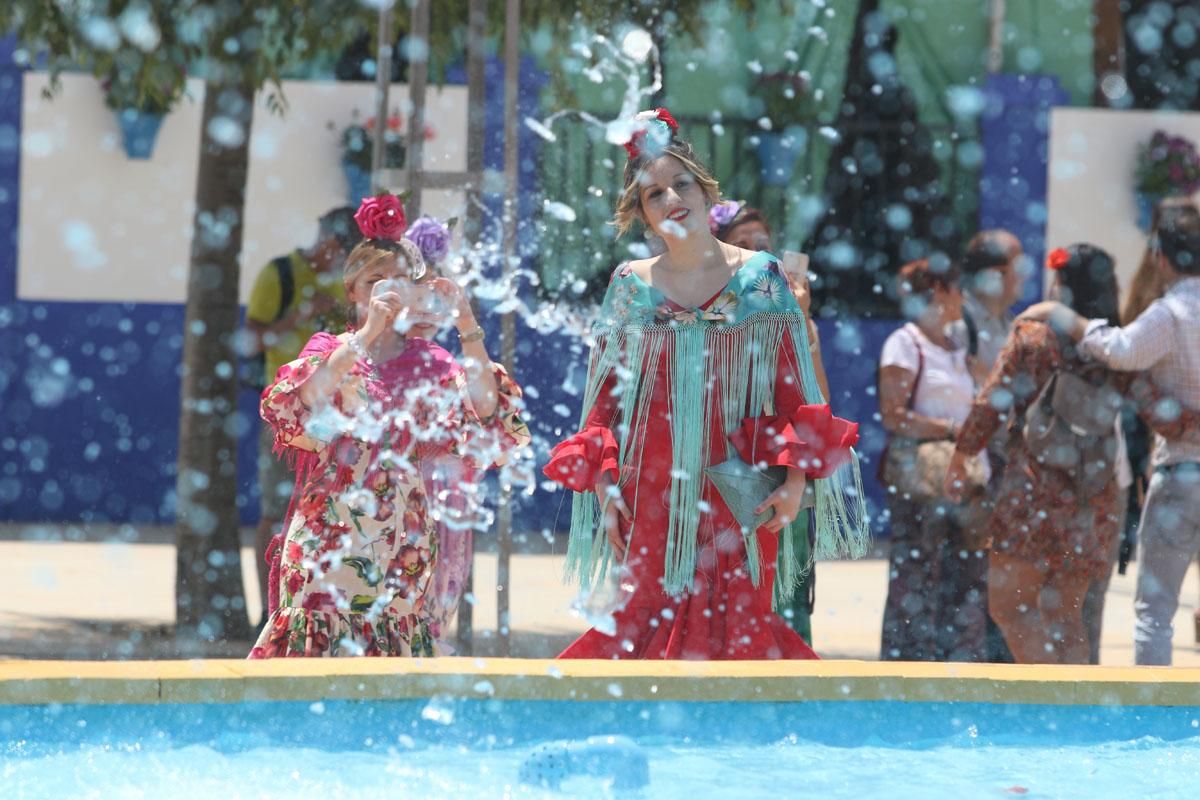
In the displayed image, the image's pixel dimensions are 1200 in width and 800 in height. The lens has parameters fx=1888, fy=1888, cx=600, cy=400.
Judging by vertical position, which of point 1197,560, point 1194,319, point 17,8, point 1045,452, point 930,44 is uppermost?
point 930,44

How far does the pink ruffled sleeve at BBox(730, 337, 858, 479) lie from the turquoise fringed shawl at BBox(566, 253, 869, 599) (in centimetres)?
2

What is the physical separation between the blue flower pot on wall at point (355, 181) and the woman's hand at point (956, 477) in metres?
6.49

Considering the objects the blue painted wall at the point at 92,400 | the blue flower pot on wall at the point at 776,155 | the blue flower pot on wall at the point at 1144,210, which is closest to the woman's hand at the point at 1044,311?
the blue painted wall at the point at 92,400

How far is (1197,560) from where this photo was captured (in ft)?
37.1

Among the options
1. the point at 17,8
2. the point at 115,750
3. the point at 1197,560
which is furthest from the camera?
the point at 1197,560

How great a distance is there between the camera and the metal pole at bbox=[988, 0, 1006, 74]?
13.0m

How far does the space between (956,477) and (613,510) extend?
221 centimetres

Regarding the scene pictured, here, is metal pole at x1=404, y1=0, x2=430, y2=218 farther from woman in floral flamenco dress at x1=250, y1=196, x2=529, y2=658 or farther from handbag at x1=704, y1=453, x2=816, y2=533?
handbag at x1=704, y1=453, x2=816, y2=533

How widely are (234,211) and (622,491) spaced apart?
3.83 metres

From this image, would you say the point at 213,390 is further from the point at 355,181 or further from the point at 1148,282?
the point at 355,181

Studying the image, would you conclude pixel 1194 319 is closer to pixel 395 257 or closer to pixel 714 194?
pixel 714 194

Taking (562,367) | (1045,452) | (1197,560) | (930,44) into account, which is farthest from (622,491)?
(930,44)

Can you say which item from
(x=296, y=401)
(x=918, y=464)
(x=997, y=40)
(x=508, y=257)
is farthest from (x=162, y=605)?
(x=997, y=40)

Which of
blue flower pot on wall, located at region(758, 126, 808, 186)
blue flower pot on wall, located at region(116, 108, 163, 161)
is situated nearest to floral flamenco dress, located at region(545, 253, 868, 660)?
blue flower pot on wall, located at region(116, 108, 163, 161)
